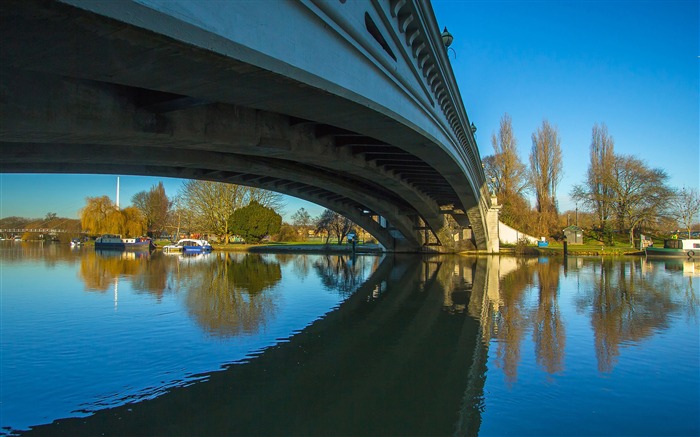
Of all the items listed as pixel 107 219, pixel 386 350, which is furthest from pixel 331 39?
pixel 107 219

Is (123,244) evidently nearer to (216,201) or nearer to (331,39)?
(216,201)

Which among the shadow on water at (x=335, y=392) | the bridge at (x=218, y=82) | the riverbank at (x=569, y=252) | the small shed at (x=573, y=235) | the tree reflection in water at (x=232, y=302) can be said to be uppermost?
the bridge at (x=218, y=82)

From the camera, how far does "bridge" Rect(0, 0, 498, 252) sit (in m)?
4.68

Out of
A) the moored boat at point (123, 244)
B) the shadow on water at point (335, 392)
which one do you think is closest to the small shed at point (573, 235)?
the shadow on water at point (335, 392)

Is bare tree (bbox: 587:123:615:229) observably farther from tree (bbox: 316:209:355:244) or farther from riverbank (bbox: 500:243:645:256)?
tree (bbox: 316:209:355:244)

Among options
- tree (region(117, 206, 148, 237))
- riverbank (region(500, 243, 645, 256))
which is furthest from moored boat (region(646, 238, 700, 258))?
tree (region(117, 206, 148, 237))

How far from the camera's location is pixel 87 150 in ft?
39.5

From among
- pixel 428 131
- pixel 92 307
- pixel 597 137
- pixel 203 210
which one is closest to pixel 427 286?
pixel 428 131

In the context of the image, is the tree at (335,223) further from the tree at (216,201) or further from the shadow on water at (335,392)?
the shadow on water at (335,392)

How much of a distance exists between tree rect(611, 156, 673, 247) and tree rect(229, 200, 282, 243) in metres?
38.6

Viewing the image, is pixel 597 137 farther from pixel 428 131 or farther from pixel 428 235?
pixel 428 131

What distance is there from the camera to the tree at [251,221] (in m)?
53.1

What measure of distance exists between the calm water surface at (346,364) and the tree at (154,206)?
6646 cm

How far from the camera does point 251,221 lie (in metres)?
53.1
